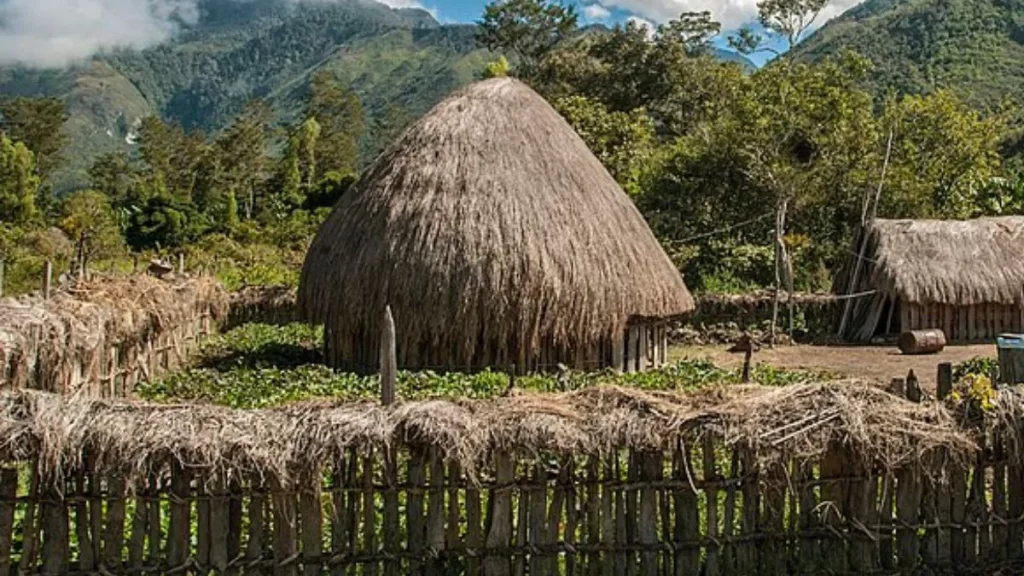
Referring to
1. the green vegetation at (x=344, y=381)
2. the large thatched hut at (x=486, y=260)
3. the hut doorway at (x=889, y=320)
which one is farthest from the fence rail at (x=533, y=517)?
the hut doorway at (x=889, y=320)

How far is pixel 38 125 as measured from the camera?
54812 millimetres

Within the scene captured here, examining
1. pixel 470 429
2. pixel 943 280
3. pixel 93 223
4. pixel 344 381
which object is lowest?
pixel 344 381

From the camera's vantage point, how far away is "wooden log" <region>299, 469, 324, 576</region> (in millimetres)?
5438

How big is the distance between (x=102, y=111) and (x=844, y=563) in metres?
196

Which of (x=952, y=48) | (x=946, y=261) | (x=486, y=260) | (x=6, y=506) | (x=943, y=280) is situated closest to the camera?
(x=6, y=506)

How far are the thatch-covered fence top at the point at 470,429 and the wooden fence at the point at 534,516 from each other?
0.20ft

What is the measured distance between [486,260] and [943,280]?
1041 centimetres

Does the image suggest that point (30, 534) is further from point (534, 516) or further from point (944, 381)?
point (944, 381)

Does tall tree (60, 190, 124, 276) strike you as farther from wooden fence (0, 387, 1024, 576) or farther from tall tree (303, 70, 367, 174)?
wooden fence (0, 387, 1024, 576)

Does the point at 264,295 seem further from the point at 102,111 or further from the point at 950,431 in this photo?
the point at 102,111

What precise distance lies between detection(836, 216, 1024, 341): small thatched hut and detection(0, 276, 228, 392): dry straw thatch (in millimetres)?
13219

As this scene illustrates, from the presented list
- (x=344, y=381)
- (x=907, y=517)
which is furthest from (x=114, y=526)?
(x=344, y=381)

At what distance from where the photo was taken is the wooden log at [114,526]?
534cm

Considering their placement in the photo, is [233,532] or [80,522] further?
[233,532]
